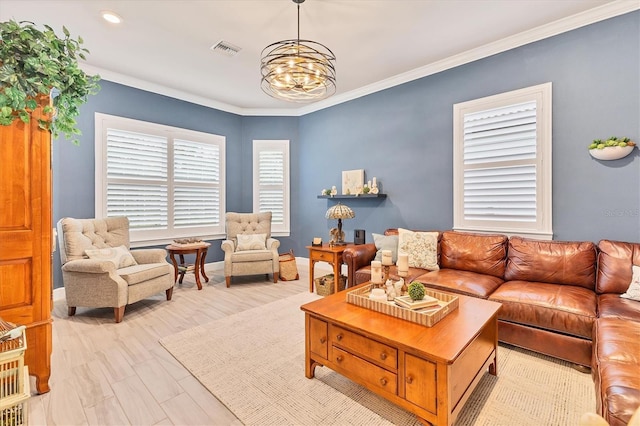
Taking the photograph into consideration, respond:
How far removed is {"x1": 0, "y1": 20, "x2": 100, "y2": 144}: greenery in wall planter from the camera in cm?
160

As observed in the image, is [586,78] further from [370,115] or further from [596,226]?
[370,115]

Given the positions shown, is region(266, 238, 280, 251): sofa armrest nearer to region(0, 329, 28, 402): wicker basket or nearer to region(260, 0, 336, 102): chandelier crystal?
region(260, 0, 336, 102): chandelier crystal

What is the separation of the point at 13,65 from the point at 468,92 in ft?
13.7

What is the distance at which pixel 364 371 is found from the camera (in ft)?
5.76

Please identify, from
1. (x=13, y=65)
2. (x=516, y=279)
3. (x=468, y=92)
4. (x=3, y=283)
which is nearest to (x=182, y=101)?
(x=13, y=65)

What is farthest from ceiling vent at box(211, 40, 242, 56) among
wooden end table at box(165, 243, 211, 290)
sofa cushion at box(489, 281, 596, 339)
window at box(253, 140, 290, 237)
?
sofa cushion at box(489, 281, 596, 339)

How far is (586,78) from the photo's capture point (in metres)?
2.95

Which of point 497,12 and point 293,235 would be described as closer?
point 497,12

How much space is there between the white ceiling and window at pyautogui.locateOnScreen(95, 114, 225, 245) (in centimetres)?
84

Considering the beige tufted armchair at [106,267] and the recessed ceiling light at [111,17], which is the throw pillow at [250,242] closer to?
the beige tufted armchair at [106,267]

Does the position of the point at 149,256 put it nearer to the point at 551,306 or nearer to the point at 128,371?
the point at 128,371

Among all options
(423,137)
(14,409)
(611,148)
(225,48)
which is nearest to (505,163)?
(611,148)

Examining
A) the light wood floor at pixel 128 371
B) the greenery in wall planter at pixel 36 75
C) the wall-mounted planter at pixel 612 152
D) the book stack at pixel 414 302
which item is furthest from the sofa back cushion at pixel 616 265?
the greenery in wall planter at pixel 36 75

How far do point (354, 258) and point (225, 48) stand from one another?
9.66 ft
